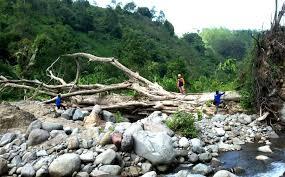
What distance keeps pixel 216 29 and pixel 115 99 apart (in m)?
105

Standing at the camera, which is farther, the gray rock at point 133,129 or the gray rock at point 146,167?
the gray rock at point 133,129

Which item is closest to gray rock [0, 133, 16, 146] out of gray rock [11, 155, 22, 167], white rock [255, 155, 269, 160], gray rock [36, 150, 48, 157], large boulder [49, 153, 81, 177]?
gray rock [11, 155, 22, 167]

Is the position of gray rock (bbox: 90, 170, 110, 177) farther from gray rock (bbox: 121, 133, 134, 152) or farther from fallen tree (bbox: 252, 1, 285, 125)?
fallen tree (bbox: 252, 1, 285, 125)

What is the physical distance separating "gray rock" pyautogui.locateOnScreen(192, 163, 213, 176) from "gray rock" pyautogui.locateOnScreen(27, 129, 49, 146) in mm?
4547

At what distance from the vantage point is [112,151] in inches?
423

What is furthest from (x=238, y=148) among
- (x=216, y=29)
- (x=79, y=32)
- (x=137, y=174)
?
(x=216, y=29)

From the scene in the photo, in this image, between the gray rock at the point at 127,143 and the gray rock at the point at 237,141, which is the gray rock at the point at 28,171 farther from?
the gray rock at the point at 237,141

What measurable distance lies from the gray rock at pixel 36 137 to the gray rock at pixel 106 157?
2143 millimetres

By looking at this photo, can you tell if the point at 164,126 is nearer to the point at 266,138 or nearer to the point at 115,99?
the point at 266,138

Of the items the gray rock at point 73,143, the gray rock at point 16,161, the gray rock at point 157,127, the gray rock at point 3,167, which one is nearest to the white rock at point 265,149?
the gray rock at point 157,127

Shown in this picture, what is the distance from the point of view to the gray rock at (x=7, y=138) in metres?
12.2

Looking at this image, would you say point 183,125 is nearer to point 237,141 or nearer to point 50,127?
point 237,141

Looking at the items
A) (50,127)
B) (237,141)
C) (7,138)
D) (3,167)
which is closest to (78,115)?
(50,127)

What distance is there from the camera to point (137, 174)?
10.4 m
